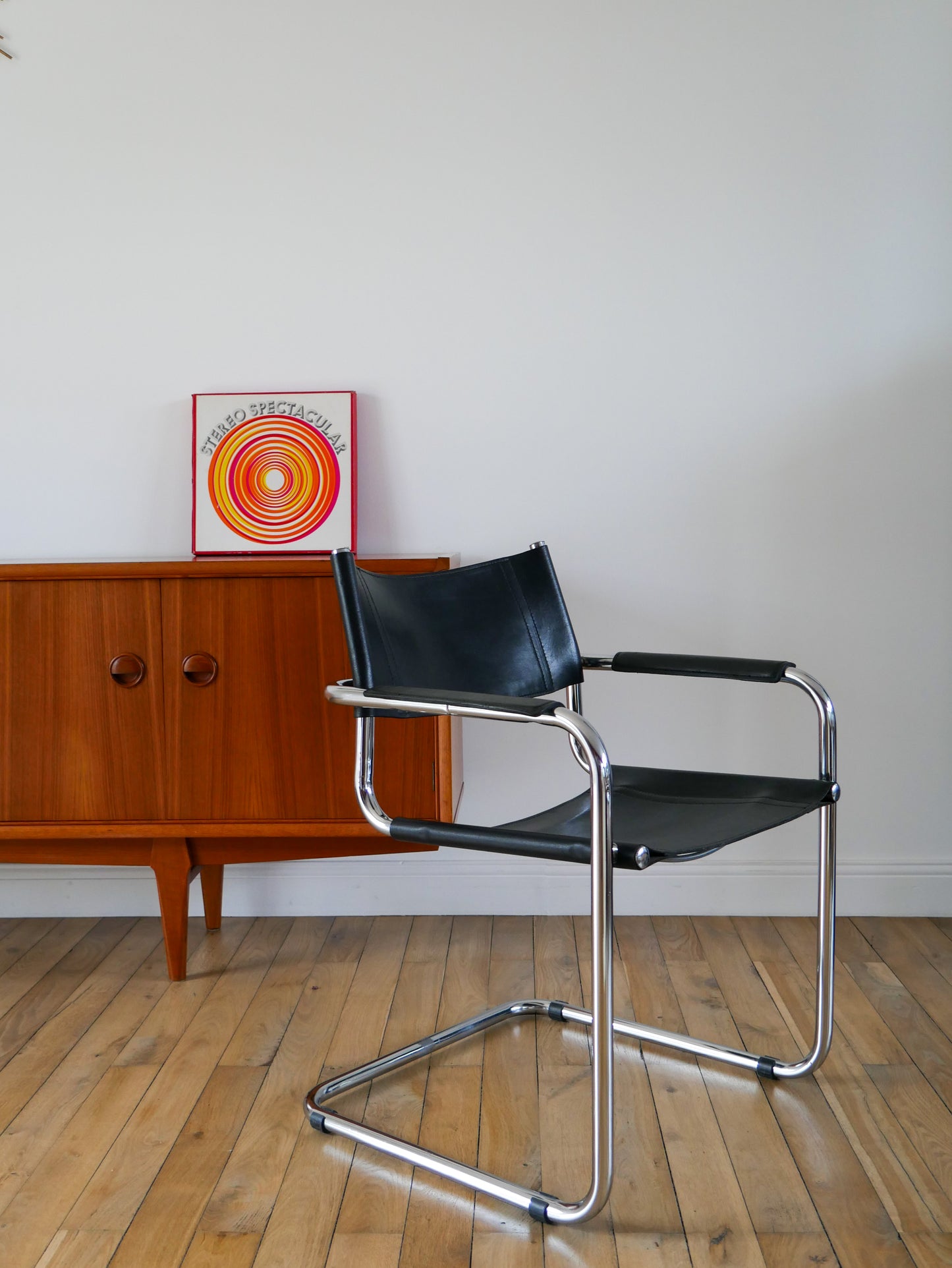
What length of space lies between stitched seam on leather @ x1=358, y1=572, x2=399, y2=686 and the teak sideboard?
45 cm

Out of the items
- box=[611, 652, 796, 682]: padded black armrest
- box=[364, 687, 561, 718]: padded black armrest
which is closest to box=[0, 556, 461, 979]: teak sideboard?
box=[611, 652, 796, 682]: padded black armrest

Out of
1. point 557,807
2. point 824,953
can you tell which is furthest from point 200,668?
point 824,953

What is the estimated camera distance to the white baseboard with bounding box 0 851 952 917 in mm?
2436

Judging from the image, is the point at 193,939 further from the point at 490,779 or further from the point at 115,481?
the point at 115,481

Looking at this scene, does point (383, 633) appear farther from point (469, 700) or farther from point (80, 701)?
point (80, 701)

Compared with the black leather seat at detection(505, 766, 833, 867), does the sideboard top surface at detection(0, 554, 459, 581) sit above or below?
above

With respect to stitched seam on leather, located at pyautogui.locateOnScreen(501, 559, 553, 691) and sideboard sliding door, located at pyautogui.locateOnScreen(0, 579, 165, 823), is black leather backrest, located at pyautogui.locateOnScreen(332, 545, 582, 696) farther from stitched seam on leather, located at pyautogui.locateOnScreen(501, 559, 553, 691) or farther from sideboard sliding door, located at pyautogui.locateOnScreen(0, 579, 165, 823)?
sideboard sliding door, located at pyautogui.locateOnScreen(0, 579, 165, 823)

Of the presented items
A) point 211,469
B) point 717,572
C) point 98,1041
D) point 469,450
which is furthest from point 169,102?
point 98,1041

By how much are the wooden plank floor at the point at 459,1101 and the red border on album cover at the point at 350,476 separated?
84cm

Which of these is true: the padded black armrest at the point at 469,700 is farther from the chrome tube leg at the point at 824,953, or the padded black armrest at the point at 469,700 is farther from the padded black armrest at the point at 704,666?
the chrome tube leg at the point at 824,953

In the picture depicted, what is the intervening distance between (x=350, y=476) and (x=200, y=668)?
59 cm

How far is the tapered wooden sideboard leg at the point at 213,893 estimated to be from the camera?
2.37 m

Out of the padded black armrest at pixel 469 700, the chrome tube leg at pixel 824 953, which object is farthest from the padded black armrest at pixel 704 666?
the padded black armrest at pixel 469 700

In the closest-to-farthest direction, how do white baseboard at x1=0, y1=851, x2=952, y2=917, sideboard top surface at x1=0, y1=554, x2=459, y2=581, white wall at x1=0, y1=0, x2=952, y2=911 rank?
sideboard top surface at x1=0, y1=554, x2=459, y2=581
white wall at x1=0, y1=0, x2=952, y2=911
white baseboard at x1=0, y1=851, x2=952, y2=917
